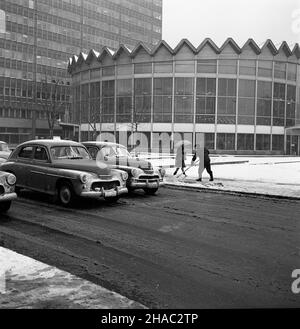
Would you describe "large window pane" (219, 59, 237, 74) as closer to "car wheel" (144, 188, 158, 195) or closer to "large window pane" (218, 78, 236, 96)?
"large window pane" (218, 78, 236, 96)

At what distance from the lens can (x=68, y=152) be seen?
38.5 feet

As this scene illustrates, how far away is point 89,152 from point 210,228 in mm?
6096

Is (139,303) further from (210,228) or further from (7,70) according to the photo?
(7,70)

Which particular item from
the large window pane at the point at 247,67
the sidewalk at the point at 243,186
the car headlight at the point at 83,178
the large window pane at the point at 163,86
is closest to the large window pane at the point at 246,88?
the large window pane at the point at 247,67

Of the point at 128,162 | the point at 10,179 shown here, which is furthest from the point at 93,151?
the point at 10,179

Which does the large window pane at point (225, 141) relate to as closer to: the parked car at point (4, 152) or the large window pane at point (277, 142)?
the large window pane at point (277, 142)

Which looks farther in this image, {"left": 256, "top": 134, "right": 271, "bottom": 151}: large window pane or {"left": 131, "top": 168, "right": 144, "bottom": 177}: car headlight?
{"left": 256, "top": 134, "right": 271, "bottom": 151}: large window pane

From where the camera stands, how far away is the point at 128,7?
104250 millimetres

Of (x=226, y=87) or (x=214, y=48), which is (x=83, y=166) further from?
(x=214, y=48)

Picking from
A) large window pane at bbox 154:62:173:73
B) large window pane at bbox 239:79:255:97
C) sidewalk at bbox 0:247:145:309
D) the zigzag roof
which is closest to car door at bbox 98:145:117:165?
sidewalk at bbox 0:247:145:309

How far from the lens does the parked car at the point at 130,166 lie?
42.1ft

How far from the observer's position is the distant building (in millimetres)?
51969

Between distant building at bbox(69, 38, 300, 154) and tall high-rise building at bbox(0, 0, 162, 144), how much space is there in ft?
82.6

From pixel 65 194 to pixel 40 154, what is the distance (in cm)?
162
